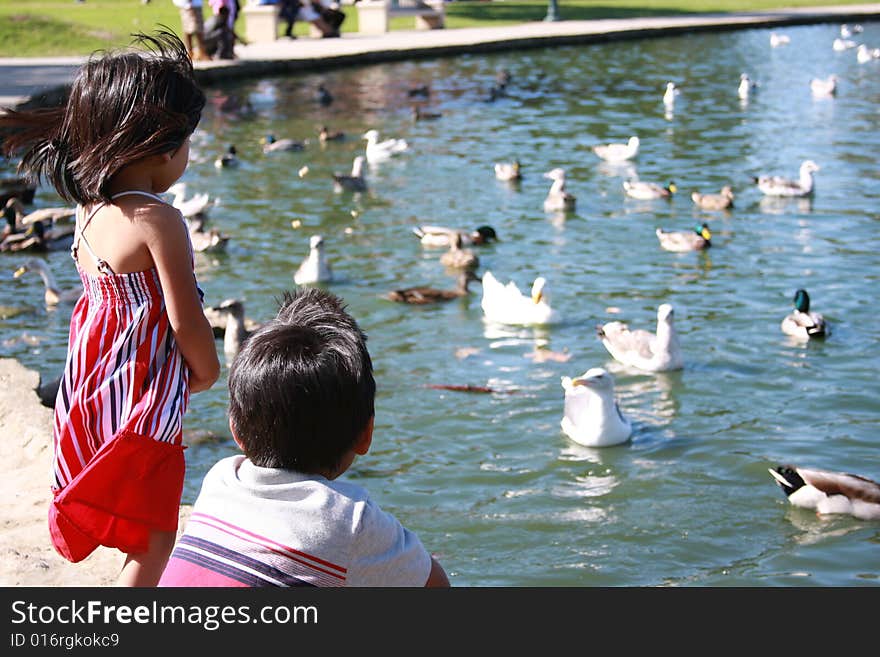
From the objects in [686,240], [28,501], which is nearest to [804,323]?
[686,240]

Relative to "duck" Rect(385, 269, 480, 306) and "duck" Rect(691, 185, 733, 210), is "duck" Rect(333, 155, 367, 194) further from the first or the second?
"duck" Rect(385, 269, 480, 306)

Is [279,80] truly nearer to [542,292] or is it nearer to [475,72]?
[475,72]

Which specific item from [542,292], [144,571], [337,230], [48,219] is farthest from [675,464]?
[48,219]

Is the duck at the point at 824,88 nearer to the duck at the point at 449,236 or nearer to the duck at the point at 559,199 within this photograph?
the duck at the point at 559,199

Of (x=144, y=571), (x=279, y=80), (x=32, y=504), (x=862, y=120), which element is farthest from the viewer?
(x=279, y=80)

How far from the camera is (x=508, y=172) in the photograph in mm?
16953

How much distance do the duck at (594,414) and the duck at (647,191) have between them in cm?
776

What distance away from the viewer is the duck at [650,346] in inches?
384

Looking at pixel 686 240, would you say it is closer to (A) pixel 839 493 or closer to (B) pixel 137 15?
(A) pixel 839 493

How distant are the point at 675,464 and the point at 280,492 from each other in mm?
5905

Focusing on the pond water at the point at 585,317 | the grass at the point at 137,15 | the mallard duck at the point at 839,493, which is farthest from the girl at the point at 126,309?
the grass at the point at 137,15

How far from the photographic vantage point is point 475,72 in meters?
28.3

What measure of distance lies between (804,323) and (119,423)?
8.00 meters
